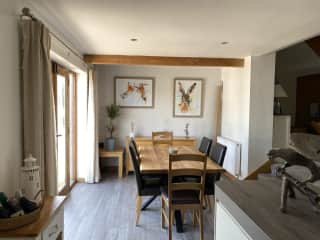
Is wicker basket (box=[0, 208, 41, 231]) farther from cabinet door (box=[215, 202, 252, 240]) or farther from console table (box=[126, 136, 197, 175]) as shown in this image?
console table (box=[126, 136, 197, 175])

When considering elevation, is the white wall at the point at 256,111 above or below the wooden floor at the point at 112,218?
above

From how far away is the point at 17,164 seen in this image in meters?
1.97

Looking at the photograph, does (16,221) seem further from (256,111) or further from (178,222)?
(256,111)

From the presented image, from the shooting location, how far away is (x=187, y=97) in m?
5.85

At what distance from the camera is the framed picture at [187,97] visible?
5828mm

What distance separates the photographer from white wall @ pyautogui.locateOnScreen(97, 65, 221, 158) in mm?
5688

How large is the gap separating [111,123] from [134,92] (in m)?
0.87

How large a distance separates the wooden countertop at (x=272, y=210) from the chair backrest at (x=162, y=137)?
3359mm

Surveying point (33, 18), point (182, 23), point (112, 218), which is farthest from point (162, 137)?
point (33, 18)

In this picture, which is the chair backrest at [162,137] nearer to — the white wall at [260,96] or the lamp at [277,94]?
the white wall at [260,96]

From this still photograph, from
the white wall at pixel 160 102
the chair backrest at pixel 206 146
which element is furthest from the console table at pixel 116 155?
the chair backrest at pixel 206 146

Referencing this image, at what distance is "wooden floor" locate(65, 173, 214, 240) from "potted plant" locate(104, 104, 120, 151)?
1020mm

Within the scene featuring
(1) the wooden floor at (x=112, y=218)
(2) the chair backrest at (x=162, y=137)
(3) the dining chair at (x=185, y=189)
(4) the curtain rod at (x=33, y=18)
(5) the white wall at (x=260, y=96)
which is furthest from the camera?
(2) the chair backrest at (x=162, y=137)

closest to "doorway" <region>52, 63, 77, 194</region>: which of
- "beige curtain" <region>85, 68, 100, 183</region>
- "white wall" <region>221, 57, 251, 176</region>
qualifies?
"beige curtain" <region>85, 68, 100, 183</region>
